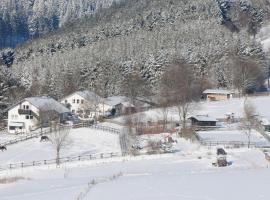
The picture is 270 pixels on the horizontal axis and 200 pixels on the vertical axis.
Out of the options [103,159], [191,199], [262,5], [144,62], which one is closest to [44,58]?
[144,62]

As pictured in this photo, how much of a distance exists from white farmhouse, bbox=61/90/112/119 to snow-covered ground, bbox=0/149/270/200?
29000mm

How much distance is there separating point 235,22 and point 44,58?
41805 millimetres

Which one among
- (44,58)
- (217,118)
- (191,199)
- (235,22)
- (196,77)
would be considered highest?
(235,22)

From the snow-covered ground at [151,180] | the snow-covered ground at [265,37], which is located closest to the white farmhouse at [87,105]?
the snow-covered ground at [151,180]

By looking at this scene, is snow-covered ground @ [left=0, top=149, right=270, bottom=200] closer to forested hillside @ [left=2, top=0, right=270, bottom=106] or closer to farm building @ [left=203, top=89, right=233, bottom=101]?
farm building @ [left=203, top=89, right=233, bottom=101]

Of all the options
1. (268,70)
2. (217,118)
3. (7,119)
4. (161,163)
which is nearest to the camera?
(161,163)

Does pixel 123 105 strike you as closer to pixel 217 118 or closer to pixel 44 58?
pixel 217 118

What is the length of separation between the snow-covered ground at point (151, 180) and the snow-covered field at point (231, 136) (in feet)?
21.4

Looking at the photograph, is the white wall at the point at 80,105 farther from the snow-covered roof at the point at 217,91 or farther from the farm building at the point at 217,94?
the snow-covered roof at the point at 217,91

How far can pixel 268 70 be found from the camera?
8869cm

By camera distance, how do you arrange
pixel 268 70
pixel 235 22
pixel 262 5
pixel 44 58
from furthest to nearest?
pixel 262 5
pixel 235 22
pixel 44 58
pixel 268 70

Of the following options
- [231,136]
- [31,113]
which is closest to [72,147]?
[231,136]

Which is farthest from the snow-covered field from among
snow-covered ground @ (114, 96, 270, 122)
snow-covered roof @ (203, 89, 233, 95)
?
snow-covered roof @ (203, 89, 233, 95)

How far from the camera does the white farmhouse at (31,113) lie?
62.4 m
